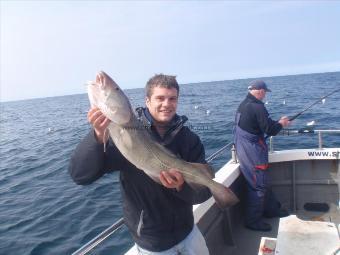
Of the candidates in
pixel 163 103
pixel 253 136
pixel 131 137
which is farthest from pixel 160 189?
pixel 253 136

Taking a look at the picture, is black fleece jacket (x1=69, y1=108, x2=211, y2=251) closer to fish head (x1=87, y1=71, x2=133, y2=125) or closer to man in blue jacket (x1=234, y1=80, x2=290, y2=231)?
fish head (x1=87, y1=71, x2=133, y2=125)

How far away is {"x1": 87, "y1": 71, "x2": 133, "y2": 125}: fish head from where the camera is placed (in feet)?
8.21

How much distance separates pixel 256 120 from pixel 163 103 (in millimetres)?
3164

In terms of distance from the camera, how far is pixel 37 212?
8805 millimetres

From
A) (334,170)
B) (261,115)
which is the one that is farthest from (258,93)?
(334,170)

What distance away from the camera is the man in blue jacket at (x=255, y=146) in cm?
558

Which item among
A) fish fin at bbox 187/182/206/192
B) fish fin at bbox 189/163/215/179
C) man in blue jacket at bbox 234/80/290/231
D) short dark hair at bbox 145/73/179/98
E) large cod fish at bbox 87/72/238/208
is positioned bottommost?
man in blue jacket at bbox 234/80/290/231

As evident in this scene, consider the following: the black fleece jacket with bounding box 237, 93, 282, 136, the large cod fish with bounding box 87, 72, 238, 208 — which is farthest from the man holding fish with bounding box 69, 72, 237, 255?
the black fleece jacket with bounding box 237, 93, 282, 136

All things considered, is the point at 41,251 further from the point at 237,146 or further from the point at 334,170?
the point at 334,170

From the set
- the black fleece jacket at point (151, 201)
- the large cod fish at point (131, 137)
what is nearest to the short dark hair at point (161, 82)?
the black fleece jacket at point (151, 201)

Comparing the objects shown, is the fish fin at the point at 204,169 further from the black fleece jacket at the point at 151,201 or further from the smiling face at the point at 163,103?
the smiling face at the point at 163,103

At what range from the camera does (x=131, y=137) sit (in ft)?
8.45

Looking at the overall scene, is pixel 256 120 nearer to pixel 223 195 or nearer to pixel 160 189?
pixel 223 195

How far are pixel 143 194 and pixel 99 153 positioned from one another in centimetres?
56
